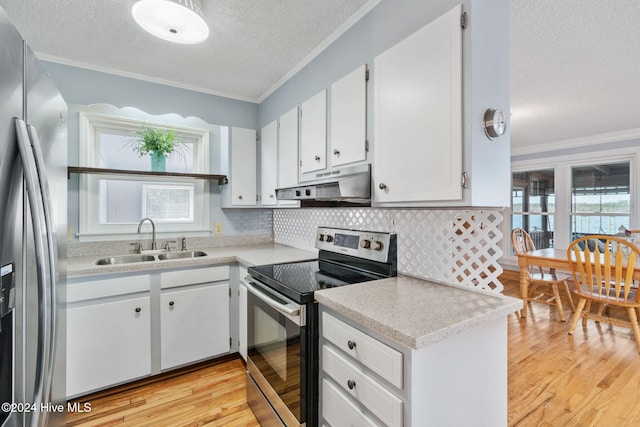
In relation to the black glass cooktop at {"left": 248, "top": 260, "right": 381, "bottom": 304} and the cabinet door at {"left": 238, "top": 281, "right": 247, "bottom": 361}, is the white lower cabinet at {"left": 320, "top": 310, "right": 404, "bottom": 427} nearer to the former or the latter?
the black glass cooktop at {"left": 248, "top": 260, "right": 381, "bottom": 304}

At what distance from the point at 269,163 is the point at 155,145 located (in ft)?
3.12

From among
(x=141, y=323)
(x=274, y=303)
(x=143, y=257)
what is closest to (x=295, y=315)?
(x=274, y=303)

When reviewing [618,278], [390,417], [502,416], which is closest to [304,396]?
[390,417]

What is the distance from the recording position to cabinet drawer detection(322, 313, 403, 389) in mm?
968

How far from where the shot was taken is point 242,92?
2822mm

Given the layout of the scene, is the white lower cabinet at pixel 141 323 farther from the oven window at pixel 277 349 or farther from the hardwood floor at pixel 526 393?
the oven window at pixel 277 349

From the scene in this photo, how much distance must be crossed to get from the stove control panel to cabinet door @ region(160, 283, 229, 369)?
37.3 inches

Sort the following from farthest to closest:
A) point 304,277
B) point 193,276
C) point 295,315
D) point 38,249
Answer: point 193,276 < point 304,277 < point 295,315 < point 38,249

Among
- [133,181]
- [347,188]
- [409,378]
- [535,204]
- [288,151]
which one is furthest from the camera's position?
[535,204]

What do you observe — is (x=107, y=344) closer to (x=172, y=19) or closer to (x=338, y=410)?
(x=338, y=410)

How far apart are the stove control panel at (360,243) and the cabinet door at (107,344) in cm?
133

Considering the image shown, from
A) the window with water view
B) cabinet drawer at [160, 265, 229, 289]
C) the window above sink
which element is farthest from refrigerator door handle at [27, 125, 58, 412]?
the window with water view

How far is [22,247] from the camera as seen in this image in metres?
0.84

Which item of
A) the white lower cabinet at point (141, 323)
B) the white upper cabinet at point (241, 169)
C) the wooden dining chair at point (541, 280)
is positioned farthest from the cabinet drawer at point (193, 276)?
the wooden dining chair at point (541, 280)
